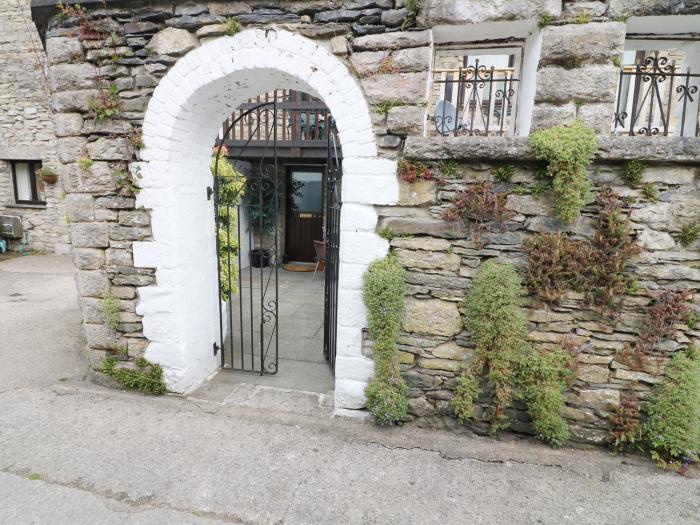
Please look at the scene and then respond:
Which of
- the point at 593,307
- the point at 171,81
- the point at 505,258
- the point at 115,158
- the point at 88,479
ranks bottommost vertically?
the point at 88,479

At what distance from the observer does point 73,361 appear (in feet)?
13.4

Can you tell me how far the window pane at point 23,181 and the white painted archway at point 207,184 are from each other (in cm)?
918

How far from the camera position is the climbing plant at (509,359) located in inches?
107

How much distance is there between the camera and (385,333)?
2.93 m

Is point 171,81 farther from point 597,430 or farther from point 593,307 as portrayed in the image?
point 597,430

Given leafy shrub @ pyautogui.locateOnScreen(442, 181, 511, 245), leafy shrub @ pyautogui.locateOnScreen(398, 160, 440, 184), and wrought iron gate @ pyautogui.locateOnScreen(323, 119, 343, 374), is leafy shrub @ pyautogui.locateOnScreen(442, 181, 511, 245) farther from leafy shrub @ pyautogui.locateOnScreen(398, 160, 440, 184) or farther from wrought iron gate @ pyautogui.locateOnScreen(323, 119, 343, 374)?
wrought iron gate @ pyautogui.locateOnScreen(323, 119, 343, 374)

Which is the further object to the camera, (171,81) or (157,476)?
(171,81)

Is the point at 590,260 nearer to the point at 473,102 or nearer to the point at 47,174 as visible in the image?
the point at 473,102

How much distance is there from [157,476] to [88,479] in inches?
16.6

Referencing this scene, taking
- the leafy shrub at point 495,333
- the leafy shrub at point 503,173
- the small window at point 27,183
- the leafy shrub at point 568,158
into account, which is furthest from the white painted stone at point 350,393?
the small window at point 27,183

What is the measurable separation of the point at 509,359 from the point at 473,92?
2114 mm

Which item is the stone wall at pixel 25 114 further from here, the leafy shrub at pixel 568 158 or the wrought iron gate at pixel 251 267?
the leafy shrub at pixel 568 158

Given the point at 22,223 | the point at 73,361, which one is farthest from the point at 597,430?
the point at 22,223

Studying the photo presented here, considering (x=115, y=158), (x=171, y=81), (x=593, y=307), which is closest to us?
(x=593, y=307)
